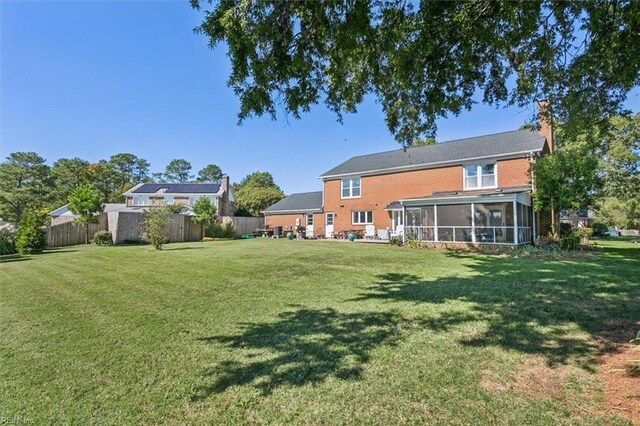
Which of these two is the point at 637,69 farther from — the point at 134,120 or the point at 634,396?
the point at 134,120

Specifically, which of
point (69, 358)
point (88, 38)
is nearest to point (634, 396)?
point (69, 358)

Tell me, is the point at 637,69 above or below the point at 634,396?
above

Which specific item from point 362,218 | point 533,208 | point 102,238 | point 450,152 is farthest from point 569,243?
point 102,238

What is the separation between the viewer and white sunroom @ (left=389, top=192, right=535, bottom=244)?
16.8m

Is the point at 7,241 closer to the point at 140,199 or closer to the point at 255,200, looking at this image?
the point at 140,199

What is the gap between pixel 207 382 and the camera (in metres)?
3.34

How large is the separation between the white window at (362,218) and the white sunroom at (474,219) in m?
4.50

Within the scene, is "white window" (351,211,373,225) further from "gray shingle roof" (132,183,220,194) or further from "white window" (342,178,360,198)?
"gray shingle roof" (132,183,220,194)

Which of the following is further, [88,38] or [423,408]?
[88,38]

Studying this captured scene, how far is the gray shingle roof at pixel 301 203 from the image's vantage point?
30.5 meters

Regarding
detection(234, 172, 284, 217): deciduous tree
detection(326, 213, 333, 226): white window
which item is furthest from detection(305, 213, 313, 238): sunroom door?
detection(234, 172, 284, 217): deciduous tree

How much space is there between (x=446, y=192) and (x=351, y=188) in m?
8.14

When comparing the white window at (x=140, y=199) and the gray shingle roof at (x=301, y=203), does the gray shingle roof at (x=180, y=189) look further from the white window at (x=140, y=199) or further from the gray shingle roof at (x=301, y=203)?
the gray shingle roof at (x=301, y=203)

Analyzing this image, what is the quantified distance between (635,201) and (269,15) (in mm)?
42064
